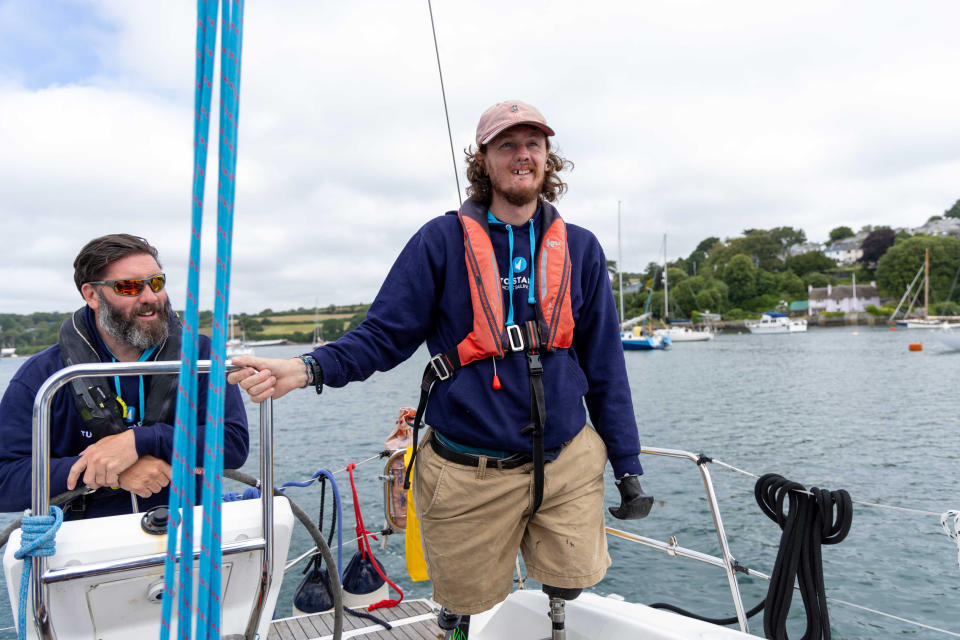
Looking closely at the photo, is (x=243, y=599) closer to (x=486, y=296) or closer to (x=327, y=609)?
(x=486, y=296)

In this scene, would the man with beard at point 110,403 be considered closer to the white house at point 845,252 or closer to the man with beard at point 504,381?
the man with beard at point 504,381

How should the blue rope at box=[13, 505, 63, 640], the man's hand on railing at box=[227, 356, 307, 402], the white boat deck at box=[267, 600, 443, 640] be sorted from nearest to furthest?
the blue rope at box=[13, 505, 63, 640] < the man's hand on railing at box=[227, 356, 307, 402] < the white boat deck at box=[267, 600, 443, 640]

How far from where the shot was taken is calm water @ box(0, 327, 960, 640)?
6484mm

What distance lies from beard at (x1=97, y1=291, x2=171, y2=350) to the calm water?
14.8 feet

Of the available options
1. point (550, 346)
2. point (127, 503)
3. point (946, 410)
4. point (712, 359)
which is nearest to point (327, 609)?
point (127, 503)

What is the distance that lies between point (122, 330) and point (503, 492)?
142 centimetres

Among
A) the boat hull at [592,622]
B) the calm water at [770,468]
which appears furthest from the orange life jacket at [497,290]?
the calm water at [770,468]

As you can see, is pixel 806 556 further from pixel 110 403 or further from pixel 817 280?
pixel 817 280

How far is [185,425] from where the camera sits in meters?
1.12

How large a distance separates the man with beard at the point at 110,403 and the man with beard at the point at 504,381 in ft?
2.17

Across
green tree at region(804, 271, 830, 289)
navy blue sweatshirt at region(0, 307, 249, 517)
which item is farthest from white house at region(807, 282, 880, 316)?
navy blue sweatshirt at region(0, 307, 249, 517)

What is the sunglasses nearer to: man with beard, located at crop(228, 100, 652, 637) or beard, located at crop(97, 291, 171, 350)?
beard, located at crop(97, 291, 171, 350)

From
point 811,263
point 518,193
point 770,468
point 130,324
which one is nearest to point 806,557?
point 518,193

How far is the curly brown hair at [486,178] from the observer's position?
7.33ft
